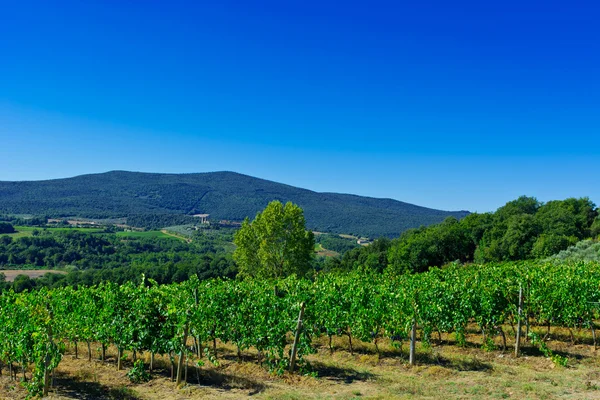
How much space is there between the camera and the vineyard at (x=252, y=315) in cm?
1185

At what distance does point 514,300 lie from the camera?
1557 centimetres

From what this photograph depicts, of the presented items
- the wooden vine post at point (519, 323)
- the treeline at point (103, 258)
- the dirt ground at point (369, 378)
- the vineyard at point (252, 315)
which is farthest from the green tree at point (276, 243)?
the treeline at point (103, 258)

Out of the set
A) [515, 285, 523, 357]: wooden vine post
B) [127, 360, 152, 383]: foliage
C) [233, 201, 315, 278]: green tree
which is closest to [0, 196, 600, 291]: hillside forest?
[233, 201, 315, 278]: green tree

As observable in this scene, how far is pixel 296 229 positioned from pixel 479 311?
20.0 metres

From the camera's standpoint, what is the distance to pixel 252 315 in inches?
540

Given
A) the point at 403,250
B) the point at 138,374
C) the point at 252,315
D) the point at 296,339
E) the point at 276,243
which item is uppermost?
the point at 276,243

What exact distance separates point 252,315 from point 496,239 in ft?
167

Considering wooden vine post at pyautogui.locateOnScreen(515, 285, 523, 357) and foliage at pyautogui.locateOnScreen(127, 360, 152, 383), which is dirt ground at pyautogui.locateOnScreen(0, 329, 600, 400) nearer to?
foliage at pyautogui.locateOnScreen(127, 360, 152, 383)

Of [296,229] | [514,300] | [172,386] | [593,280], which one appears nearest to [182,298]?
[172,386]

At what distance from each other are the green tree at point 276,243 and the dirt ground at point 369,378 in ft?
58.7

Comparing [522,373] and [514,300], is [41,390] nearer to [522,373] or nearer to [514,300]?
[522,373]

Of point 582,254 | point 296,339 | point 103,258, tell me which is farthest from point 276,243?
point 103,258

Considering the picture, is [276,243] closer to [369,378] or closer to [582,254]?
[369,378]

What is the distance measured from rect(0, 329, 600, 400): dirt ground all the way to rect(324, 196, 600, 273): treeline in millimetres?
29156
